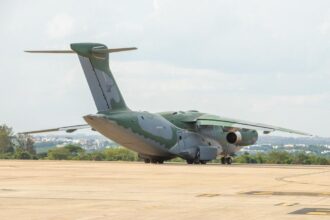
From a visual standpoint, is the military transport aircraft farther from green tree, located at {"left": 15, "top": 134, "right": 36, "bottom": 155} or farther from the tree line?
green tree, located at {"left": 15, "top": 134, "right": 36, "bottom": 155}

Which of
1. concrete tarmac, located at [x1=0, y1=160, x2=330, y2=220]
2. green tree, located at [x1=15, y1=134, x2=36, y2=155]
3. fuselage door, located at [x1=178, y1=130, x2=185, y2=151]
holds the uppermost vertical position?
green tree, located at [x1=15, y1=134, x2=36, y2=155]

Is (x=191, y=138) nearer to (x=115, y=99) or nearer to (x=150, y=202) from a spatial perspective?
(x=115, y=99)

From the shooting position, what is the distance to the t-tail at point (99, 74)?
44.8 meters

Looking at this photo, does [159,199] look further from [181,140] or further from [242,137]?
[242,137]

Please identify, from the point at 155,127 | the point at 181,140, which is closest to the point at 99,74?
the point at 155,127

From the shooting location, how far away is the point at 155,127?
158ft

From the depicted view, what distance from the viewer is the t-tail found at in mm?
44750

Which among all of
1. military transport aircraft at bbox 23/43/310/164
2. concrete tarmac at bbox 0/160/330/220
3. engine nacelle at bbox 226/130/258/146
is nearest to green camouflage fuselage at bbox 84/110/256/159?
military transport aircraft at bbox 23/43/310/164

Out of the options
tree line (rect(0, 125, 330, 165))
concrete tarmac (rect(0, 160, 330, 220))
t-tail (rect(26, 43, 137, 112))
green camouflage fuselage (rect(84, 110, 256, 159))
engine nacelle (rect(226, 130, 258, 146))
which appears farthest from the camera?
tree line (rect(0, 125, 330, 165))

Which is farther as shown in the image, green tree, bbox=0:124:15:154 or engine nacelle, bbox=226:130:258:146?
green tree, bbox=0:124:15:154

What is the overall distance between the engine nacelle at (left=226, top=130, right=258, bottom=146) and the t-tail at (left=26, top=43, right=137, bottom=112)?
9868mm

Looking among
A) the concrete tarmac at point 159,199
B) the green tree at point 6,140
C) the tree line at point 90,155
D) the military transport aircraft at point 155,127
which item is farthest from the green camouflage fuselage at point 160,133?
the green tree at point 6,140

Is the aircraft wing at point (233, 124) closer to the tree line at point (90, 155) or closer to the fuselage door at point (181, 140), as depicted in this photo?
the fuselage door at point (181, 140)

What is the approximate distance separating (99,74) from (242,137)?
1268cm
